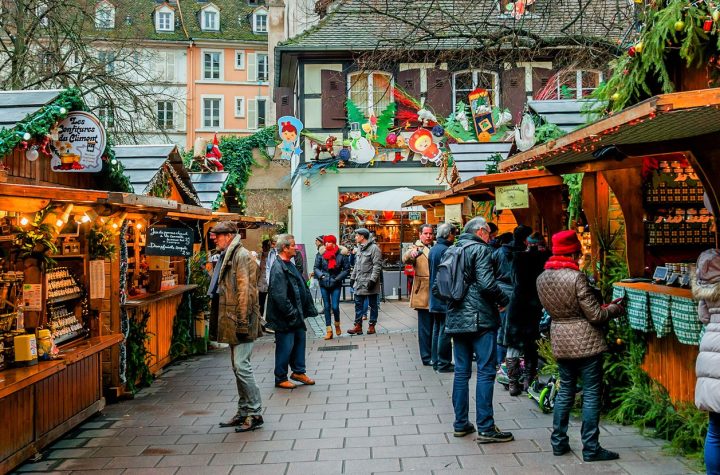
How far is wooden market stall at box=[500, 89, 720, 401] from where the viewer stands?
470 cm

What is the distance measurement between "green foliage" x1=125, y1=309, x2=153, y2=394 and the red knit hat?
209 inches

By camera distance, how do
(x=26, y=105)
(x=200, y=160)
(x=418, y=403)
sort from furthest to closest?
1. (x=200, y=160)
2. (x=418, y=403)
3. (x=26, y=105)

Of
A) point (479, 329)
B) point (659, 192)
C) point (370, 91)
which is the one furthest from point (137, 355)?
point (370, 91)

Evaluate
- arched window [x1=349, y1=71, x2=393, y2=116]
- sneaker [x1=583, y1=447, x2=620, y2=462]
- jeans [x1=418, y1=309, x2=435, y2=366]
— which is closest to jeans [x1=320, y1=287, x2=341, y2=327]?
jeans [x1=418, y1=309, x2=435, y2=366]

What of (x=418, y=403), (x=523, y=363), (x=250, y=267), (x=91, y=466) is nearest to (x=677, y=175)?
(x=523, y=363)

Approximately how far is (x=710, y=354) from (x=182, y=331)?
27.4ft

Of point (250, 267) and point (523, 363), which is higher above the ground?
point (250, 267)

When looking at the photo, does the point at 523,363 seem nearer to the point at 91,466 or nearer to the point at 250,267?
the point at 250,267

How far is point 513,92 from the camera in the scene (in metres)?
21.6

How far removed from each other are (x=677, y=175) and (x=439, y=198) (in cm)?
681

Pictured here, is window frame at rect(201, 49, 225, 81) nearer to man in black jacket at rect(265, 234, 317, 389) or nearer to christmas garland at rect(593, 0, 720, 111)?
man in black jacket at rect(265, 234, 317, 389)

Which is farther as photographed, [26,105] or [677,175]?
[677,175]

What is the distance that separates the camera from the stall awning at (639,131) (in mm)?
3938

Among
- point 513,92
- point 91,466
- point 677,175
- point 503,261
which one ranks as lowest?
point 91,466
